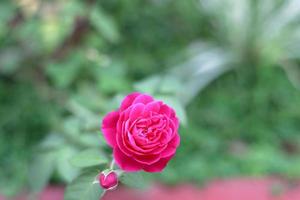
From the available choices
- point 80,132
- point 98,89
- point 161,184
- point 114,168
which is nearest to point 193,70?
point 98,89

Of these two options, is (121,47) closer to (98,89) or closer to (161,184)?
(98,89)

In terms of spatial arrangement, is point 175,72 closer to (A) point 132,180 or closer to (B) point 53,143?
(B) point 53,143

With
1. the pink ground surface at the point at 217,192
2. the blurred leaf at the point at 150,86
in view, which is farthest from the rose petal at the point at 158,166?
the pink ground surface at the point at 217,192

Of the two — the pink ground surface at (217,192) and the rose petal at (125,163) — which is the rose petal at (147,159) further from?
the pink ground surface at (217,192)

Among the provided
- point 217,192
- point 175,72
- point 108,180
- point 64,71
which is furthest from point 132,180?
point 175,72

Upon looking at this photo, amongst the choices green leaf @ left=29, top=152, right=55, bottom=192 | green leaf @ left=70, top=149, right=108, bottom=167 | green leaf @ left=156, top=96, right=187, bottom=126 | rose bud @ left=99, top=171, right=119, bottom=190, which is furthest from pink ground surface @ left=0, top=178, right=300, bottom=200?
rose bud @ left=99, top=171, right=119, bottom=190

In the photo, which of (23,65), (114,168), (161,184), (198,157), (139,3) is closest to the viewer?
(114,168)
